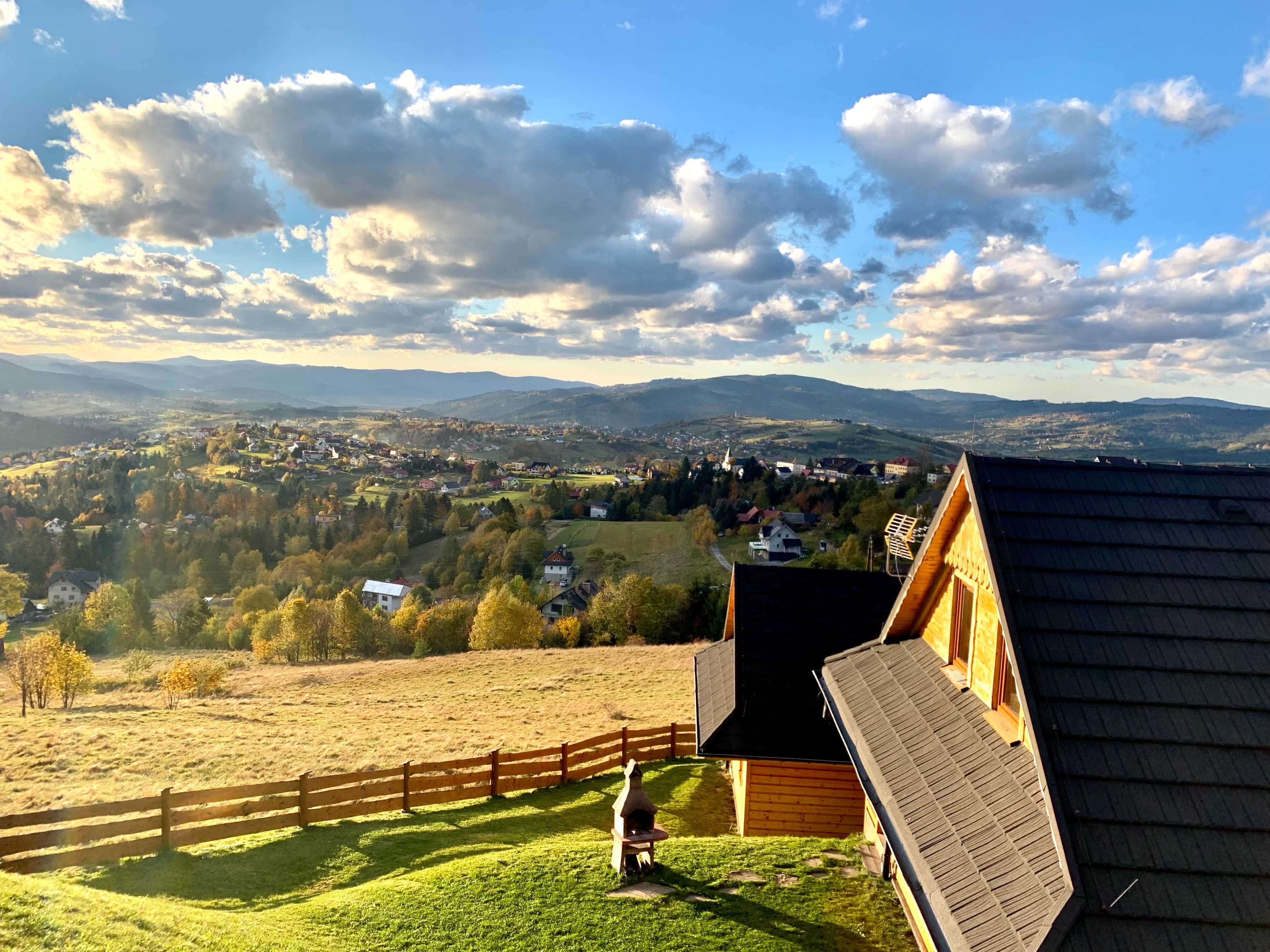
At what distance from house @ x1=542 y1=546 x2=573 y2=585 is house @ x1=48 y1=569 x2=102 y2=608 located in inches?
2128

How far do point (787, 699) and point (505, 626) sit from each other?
42.8 meters

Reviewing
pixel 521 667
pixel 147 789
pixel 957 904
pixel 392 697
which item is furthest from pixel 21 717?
pixel 957 904

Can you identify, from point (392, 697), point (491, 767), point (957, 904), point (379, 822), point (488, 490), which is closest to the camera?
point (957, 904)

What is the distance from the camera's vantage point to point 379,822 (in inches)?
504

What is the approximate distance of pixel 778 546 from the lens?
7575cm

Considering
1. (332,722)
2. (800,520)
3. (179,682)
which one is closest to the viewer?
(332,722)

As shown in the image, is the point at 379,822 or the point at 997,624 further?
the point at 379,822

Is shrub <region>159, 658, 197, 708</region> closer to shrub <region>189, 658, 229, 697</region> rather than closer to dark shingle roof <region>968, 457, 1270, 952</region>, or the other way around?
shrub <region>189, 658, 229, 697</region>

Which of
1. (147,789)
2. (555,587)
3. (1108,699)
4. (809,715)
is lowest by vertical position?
(555,587)

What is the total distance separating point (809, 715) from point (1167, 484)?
7.53m

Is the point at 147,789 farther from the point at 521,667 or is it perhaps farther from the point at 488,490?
the point at 488,490

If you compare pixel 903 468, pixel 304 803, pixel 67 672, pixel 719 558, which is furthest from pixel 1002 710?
pixel 903 468

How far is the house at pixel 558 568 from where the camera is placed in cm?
8225

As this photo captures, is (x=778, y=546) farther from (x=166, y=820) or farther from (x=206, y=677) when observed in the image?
(x=166, y=820)
